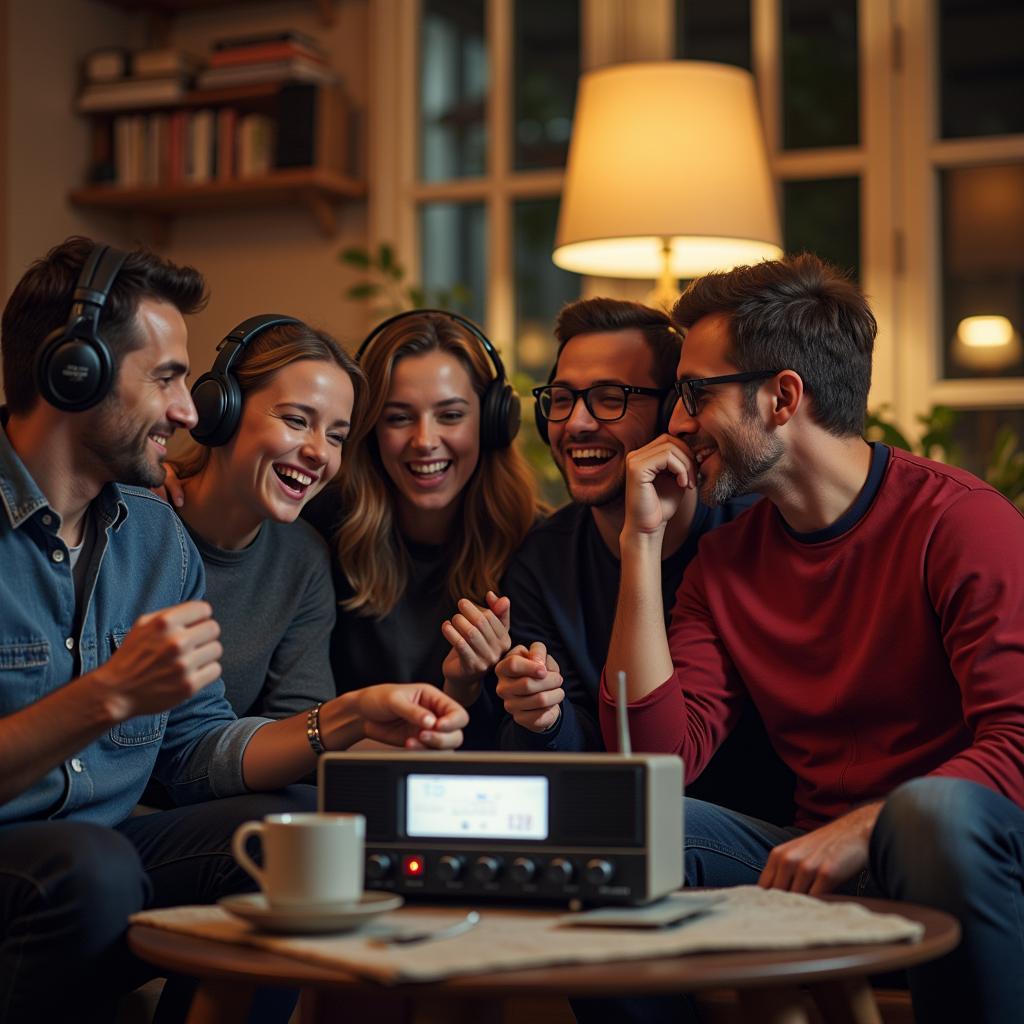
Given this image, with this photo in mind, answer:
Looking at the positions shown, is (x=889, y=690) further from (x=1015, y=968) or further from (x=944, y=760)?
(x=1015, y=968)

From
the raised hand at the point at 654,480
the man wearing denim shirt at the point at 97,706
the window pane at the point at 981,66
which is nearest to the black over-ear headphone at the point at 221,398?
the man wearing denim shirt at the point at 97,706

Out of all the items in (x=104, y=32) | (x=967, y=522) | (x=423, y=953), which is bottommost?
(x=423, y=953)

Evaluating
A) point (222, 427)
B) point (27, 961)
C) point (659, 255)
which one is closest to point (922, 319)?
point (659, 255)

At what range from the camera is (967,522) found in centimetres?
180

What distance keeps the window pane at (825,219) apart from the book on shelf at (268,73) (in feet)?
4.41

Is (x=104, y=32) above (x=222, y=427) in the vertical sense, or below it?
above

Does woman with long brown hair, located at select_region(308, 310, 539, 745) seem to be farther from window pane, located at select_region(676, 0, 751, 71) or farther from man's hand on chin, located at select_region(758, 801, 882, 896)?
window pane, located at select_region(676, 0, 751, 71)

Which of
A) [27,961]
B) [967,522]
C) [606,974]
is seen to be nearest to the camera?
[606,974]

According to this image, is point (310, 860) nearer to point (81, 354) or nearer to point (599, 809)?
point (599, 809)

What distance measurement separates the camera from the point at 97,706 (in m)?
1.42

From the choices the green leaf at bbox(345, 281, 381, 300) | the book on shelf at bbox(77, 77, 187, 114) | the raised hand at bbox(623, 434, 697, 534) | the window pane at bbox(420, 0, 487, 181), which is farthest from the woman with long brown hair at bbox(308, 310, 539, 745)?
the book on shelf at bbox(77, 77, 187, 114)

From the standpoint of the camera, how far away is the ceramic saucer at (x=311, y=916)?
4.00 ft

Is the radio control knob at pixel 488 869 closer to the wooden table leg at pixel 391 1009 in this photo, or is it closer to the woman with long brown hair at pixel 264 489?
the wooden table leg at pixel 391 1009

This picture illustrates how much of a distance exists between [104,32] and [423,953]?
397 centimetres
